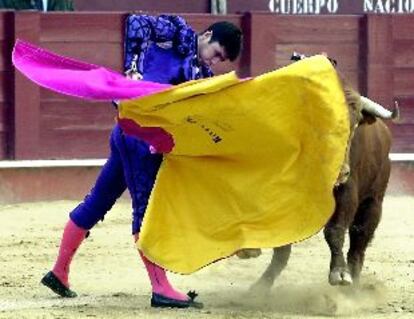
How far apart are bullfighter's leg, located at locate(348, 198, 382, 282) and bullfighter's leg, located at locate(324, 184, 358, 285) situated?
1.32 feet

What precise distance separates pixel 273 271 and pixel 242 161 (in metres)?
0.93

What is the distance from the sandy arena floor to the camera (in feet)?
17.6

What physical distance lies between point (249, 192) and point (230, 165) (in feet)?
0.37

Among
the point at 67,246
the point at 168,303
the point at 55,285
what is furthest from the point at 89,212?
the point at 168,303

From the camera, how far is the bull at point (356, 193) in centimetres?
550

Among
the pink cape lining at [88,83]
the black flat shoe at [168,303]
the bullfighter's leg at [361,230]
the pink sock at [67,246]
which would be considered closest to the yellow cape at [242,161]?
the pink cape lining at [88,83]

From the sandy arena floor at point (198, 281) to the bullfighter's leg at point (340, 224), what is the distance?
0.13 metres

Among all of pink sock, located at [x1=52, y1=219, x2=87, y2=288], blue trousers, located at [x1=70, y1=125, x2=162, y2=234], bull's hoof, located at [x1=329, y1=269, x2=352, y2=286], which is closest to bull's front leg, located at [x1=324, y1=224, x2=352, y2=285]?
bull's hoof, located at [x1=329, y1=269, x2=352, y2=286]

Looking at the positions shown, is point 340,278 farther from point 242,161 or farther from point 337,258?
point 242,161

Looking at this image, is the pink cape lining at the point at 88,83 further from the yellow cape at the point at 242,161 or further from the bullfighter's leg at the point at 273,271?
Answer: the bullfighter's leg at the point at 273,271

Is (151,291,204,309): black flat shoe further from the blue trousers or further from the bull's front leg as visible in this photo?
the bull's front leg

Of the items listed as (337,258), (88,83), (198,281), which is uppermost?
(88,83)

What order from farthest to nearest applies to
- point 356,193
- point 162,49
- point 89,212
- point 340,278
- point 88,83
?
point 356,193 < point 89,212 < point 340,278 < point 162,49 < point 88,83

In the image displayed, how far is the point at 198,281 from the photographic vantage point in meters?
6.29
